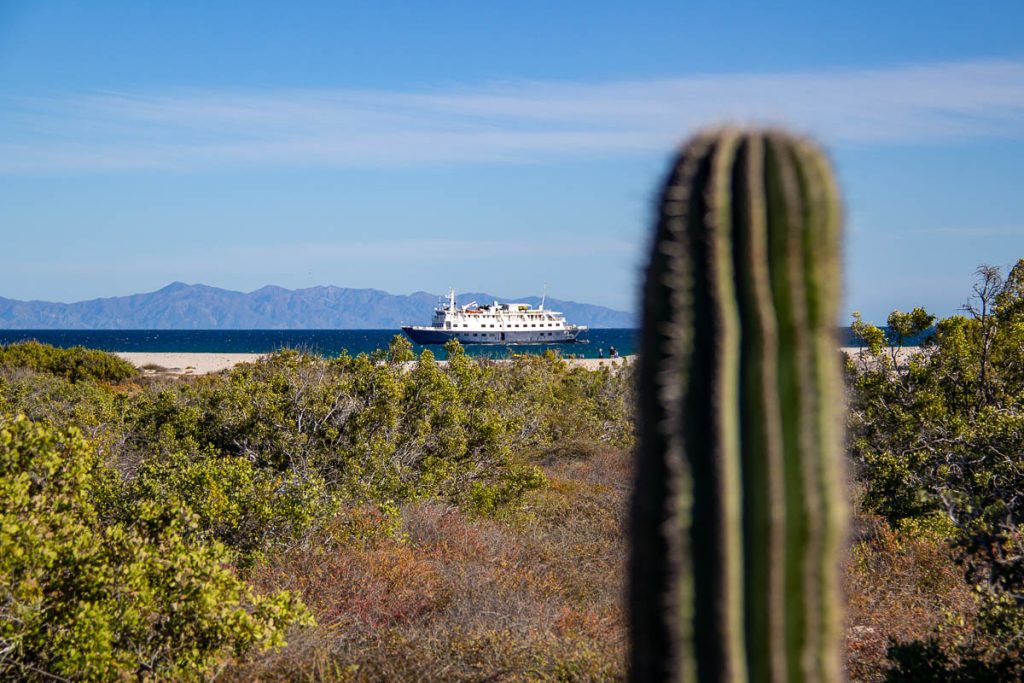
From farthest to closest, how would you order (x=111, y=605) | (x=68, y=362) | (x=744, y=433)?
(x=68, y=362) < (x=111, y=605) < (x=744, y=433)

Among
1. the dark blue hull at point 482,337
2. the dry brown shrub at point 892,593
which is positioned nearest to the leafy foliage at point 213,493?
the dry brown shrub at point 892,593

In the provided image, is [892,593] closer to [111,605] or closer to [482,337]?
[111,605]

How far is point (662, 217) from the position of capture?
2.12 metres

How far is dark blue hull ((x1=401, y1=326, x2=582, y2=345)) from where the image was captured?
335ft

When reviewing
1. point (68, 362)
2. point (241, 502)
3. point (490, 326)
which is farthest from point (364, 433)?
point (490, 326)

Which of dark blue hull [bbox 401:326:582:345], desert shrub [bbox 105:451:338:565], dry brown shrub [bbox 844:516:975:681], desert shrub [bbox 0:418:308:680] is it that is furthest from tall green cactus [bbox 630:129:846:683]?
dark blue hull [bbox 401:326:582:345]

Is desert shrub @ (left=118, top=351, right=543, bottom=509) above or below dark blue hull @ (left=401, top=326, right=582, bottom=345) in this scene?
below

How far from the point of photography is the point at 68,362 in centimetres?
2477

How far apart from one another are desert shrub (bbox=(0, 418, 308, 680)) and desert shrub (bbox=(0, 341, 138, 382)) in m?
19.0

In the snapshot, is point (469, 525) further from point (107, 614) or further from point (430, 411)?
point (107, 614)

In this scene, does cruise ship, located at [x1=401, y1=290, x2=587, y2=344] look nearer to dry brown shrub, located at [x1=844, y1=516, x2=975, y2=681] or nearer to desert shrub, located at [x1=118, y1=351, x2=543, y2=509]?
desert shrub, located at [x1=118, y1=351, x2=543, y2=509]

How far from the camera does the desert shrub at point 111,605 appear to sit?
4.30 meters

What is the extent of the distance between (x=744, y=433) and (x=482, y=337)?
103221mm

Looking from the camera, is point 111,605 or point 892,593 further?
point 892,593
